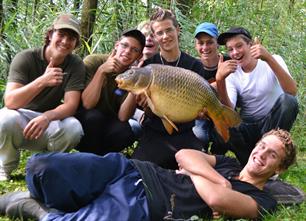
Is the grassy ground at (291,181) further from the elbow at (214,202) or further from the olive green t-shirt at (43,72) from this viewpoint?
the olive green t-shirt at (43,72)

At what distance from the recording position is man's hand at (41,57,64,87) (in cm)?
367

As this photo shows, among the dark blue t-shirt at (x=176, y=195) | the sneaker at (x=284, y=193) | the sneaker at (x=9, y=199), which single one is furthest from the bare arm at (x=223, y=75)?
the sneaker at (x=9, y=199)

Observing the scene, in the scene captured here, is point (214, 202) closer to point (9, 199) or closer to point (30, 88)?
point (9, 199)

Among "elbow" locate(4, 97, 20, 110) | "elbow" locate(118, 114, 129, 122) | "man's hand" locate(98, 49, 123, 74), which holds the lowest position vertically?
"elbow" locate(118, 114, 129, 122)

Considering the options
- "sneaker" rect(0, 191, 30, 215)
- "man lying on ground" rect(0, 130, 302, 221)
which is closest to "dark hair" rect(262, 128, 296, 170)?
"man lying on ground" rect(0, 130, 302, 221)

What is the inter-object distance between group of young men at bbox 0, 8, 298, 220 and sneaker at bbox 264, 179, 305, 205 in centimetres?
18

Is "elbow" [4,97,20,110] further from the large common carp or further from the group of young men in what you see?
the large common carp

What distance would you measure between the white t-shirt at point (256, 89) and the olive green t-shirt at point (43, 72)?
1283mm

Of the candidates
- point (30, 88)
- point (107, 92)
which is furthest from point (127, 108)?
point (30, 88)

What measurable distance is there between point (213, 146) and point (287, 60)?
2550 millimetres

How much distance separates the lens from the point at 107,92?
427cm

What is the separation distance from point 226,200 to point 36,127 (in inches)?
61.6

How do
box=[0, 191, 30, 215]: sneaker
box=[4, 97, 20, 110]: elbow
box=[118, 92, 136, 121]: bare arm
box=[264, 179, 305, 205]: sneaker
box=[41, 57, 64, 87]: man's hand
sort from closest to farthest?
box=[0, 191, 30, 215]: sneaker < box=[264, 179, 305, 205]: sneaker < box=[41, 57, 64, 87]: man's hand < box=[4, 97, 20, 110]: elbow < box=[118, 92, 136, 121]: bare arm

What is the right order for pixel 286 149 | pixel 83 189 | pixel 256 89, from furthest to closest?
pixel 256 89 → pixel 286 149 → pixel 83 189
